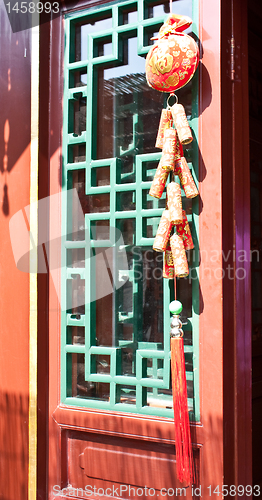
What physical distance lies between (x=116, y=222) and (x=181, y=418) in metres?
0.79

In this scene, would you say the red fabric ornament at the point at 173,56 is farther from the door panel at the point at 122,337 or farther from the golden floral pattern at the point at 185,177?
the golden floral pattern at the point at 185,177

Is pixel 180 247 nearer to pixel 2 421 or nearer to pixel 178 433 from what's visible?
pixel 178 433

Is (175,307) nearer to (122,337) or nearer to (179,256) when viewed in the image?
(179,256)

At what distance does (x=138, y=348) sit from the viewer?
5.93 ft

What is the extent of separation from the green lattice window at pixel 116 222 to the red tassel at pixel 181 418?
0.11 metres

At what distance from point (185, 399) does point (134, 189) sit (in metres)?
0.82

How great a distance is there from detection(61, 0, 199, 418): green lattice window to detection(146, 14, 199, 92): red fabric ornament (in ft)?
0.37

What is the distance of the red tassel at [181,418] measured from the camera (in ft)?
5.14

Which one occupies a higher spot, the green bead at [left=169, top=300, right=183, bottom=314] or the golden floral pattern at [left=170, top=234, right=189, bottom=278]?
the golden floral pattern at [left=170, top=234, right=189, bottom=278]

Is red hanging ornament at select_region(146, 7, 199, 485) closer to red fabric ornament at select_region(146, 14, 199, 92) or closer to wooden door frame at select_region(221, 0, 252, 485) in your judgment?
red fabric ornament at select_region(146, 14, 199, 92)

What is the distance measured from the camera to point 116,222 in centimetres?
187

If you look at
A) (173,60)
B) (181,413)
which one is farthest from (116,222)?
(181,413)

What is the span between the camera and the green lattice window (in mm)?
1770

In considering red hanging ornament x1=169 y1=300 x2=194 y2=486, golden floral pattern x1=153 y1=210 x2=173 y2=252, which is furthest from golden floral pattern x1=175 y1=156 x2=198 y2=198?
red hanging ornament x1=169 y1=300 x2=194 y2=486
